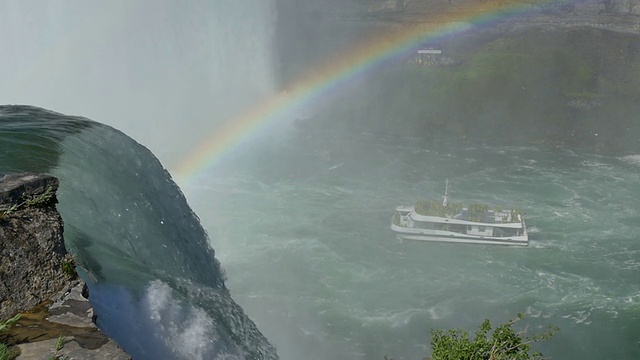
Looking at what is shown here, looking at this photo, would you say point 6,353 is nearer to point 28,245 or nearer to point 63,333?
point 63,333

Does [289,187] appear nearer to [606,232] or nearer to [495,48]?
[606,232]

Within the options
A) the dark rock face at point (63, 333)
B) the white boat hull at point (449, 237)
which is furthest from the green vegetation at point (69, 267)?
the white boat hull at point (449, 237)

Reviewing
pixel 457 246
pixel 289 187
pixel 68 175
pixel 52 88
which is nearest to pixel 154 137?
pixel 52 88

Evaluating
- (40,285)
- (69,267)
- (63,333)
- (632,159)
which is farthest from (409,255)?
(63,333)

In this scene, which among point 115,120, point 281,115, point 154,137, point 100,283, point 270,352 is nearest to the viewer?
point 100,283

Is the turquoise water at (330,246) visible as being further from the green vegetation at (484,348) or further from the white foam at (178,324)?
the green vegetation at (484,348)

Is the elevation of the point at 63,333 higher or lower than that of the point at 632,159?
higher
